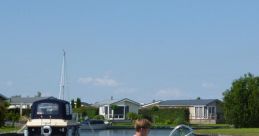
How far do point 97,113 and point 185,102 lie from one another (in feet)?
66.0

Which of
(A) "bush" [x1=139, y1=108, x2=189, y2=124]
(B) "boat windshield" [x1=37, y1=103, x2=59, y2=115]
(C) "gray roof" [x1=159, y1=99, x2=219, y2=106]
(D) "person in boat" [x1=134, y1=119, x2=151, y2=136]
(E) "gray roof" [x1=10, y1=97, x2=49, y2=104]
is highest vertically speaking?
(E) "gray roof" [x1=10, y1=97, x2=49, y2=104]

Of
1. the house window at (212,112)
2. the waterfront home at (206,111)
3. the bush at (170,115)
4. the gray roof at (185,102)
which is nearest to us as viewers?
the bush at (170,115)

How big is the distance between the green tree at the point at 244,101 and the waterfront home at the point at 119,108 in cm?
4883

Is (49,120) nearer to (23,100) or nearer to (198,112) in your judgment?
(198,112)

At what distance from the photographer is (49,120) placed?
34.8 metres

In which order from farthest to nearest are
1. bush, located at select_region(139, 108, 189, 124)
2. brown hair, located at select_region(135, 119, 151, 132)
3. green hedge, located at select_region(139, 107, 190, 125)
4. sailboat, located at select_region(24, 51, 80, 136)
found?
bush, located at select_region(139, 108, 189, 124), green hedge, located at select_region(139, 107, 190, 125), sailboat, located at select_region(24, 51, 80, 136), brown hair, located at select_region(135, 119, 151, 132)

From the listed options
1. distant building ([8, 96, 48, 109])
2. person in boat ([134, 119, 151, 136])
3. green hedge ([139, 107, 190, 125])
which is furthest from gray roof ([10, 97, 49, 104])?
person in boat ([134, 119, 151, 136])

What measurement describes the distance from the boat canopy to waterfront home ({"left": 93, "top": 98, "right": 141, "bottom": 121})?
9594 centimetres

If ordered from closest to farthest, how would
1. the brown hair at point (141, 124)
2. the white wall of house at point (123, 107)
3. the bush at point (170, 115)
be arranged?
the brown hair at point (141, 124)
the bush at point (170, 115)
the white wall of house at point (123, 107)

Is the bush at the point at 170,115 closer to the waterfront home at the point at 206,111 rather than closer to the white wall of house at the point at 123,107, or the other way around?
the waterfront home at the point at 206,111

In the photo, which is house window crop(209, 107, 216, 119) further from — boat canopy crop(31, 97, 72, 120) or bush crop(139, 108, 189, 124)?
boat canopy crop(31, 97, 72, 120)

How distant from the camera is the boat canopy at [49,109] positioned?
35.2 m

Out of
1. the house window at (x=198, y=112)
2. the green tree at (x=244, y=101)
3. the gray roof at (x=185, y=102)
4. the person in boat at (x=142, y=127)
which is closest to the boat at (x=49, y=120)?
the person in boat at (x=142, y=127)

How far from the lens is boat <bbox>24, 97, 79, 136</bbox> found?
3466 cm
